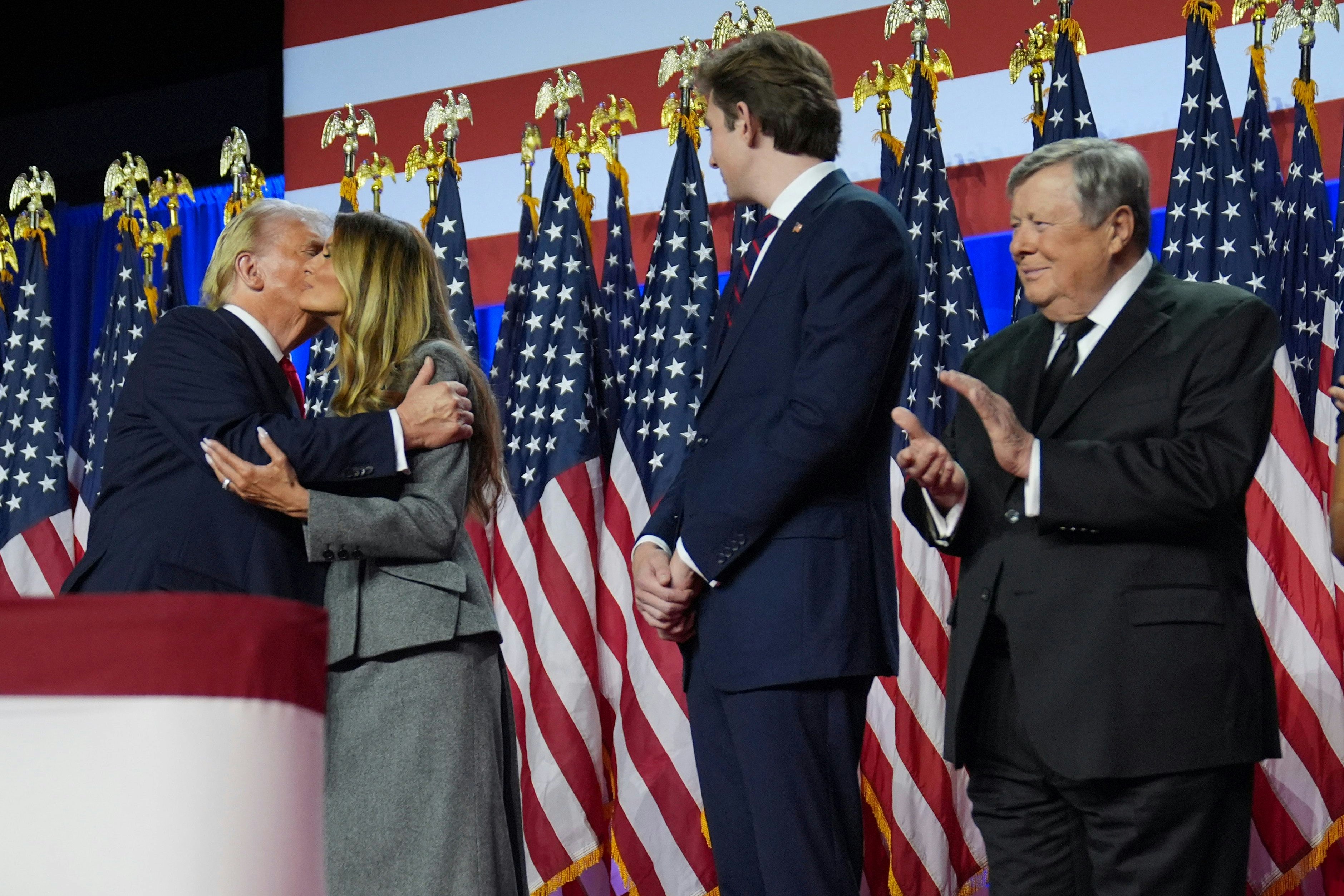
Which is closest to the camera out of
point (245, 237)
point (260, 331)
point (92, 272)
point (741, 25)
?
point (260, 331)

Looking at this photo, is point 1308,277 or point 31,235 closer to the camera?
point 1308,277

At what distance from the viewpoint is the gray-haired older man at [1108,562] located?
1888mm

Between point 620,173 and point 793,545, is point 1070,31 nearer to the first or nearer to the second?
point 620,173

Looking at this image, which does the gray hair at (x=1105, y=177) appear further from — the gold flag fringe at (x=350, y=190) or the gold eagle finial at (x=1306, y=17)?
the gold flag fringe at (x=350, y=190)

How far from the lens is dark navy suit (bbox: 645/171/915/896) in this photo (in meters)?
1.93

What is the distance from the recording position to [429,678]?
2215mm

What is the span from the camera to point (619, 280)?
14.5 ft

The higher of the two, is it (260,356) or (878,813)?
(260,356)

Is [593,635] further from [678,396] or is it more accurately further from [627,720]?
[678,396]

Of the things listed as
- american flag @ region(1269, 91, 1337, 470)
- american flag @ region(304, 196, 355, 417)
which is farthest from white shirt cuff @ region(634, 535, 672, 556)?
american flag @ region(304, 196, 355, 417)

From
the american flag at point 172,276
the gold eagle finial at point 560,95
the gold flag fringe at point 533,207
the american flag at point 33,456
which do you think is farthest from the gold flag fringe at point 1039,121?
the american flag at point 33,456

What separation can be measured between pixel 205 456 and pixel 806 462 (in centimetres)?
100

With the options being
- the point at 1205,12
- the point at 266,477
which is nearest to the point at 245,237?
the point at 266,477

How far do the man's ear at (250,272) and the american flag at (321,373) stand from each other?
1707 millimetres
